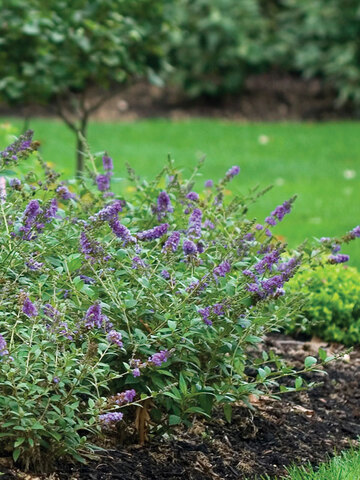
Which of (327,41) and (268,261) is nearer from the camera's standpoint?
(268,261)

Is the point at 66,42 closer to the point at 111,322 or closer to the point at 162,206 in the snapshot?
the point at 162,206

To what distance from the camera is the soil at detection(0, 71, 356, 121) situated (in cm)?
1563

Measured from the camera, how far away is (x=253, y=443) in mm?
3584

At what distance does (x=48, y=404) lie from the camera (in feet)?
9.05

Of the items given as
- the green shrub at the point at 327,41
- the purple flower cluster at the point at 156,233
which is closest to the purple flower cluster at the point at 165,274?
the purple flower cluster at the point at 156,233

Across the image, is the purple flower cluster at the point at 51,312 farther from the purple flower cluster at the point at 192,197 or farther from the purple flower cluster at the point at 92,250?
the purple flower cluster at the point at 192,197

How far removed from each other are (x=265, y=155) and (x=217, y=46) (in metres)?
3.95

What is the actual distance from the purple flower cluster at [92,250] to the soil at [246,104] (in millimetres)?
12584

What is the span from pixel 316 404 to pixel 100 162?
145 centimetres

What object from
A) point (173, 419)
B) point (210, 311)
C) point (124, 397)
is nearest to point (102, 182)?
point (210, 311)

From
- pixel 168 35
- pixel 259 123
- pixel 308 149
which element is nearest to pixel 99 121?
pixel 259 123

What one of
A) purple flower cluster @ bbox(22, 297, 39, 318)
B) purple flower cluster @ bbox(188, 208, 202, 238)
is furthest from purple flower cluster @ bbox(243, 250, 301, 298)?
purple flower cluster @ bbox(22, 297, 39, 318)

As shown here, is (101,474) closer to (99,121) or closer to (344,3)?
(99,121)

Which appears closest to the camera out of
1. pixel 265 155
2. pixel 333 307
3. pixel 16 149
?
pixel 16 149
